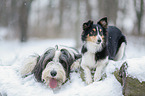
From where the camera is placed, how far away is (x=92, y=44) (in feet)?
11.5

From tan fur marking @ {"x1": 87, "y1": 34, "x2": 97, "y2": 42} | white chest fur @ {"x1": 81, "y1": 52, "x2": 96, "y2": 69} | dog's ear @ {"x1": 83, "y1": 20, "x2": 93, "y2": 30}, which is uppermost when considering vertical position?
dog's ear @ {"x1": 83, "y1": 20, "x2": 93, "y2": 30}

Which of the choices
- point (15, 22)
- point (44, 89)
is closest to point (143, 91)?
point (44, 89)

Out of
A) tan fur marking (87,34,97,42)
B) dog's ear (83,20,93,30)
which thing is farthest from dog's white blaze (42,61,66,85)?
dog's ear (83,20,93,30)

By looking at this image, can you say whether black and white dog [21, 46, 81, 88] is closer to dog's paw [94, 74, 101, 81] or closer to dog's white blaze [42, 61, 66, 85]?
dog's white blaze [42, 61, 66, 85]

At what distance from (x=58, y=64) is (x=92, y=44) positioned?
0.85 m

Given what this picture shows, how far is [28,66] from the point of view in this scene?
13.4ft

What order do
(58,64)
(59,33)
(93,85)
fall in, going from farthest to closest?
(59,33), (58,64), (93,85)

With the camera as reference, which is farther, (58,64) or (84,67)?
(84,67)

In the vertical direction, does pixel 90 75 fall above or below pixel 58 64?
below

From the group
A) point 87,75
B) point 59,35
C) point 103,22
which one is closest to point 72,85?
point 87,75

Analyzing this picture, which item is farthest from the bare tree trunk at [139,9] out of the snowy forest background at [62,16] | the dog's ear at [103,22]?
the dog's ear at [103,22]

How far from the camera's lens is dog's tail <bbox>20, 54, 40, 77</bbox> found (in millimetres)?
4002

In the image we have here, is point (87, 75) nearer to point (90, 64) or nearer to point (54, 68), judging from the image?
point (90, 64)

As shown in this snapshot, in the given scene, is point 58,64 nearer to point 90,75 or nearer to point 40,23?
point 90,75
